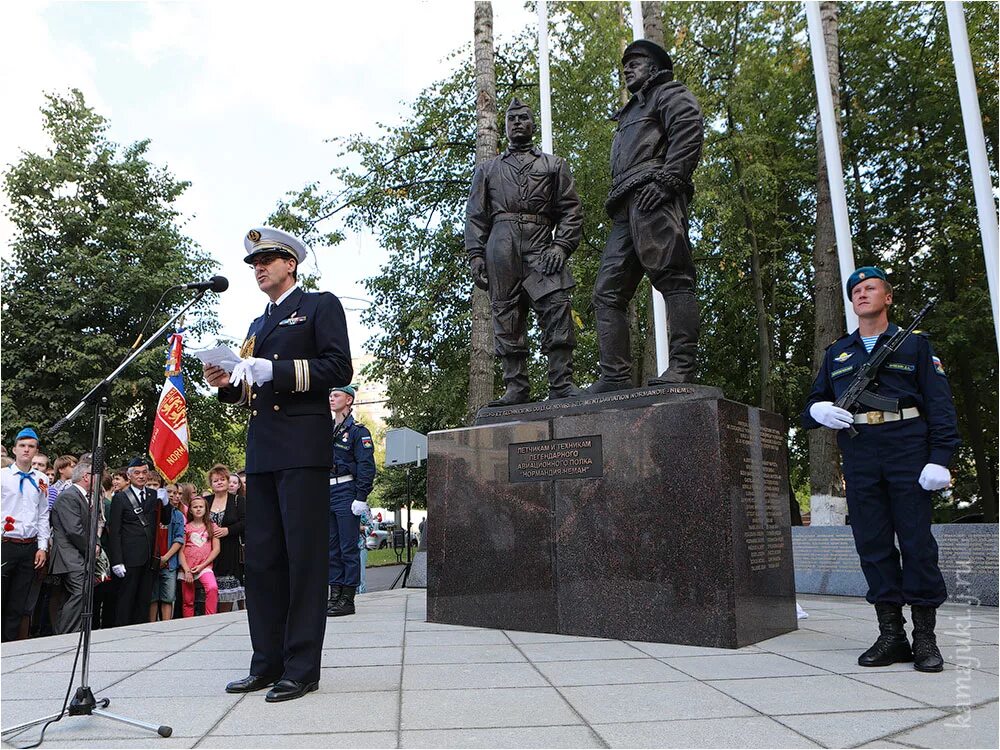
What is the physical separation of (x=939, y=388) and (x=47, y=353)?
24.0 metres

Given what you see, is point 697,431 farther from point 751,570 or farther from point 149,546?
point 149,546

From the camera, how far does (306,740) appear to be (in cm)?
321

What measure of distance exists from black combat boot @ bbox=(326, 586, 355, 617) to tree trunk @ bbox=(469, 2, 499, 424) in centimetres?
551

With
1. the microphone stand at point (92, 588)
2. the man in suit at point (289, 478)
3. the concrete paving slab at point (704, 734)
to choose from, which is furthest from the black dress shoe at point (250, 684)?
the concrete paving slab at point (704, 734)

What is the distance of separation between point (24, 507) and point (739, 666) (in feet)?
22.4

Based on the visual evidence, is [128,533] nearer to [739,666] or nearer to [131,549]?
[131,549]

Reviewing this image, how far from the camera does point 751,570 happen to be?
5453 millimetres

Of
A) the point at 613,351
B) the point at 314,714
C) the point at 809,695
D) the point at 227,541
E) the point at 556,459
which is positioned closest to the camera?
the point at 314,714

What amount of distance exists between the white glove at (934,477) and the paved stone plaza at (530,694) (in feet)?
3.21

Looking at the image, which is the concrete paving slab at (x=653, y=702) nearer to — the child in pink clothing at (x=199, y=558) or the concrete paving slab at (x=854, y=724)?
the concrete paving slab at (x=854, y=724)

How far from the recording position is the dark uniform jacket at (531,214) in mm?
7336

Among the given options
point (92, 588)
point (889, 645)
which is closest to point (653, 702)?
point (889, 645)

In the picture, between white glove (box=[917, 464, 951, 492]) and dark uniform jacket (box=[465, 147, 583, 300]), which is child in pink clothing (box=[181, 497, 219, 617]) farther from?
white glove (box=[917, 464, 951, 492])

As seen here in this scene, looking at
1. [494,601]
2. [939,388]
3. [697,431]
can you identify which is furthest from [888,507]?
[494,601]
